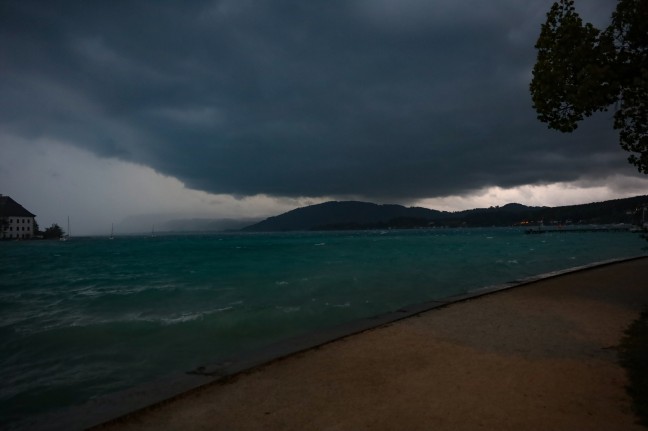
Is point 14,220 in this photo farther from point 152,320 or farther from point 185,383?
point 185,383

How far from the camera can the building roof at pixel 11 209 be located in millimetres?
124062

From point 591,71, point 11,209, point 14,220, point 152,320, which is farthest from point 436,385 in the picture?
point 11,209

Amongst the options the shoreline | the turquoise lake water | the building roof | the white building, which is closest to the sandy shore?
the shoreline

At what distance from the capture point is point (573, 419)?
3.94 m

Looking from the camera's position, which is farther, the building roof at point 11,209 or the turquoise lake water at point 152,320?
the building roof at point 11,209

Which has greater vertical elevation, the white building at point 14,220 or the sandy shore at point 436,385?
the white building at point 14,220

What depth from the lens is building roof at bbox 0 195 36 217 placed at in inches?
4884

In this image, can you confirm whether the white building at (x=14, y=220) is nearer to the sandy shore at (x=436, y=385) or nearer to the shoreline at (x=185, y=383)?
the shoreline at (x=185, y=383)

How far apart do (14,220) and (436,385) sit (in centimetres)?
15861

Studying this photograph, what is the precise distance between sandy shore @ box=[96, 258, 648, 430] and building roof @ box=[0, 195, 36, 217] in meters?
155

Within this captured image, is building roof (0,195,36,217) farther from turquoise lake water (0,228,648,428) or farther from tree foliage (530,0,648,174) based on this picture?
tree foliage (530,0,648,174)

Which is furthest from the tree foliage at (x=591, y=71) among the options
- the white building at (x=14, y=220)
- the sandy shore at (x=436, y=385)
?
the white building at (x=14, y=220)

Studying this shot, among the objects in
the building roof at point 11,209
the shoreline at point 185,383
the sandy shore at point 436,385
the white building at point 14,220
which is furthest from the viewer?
the building roof at point 11,209

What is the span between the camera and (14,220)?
124562mm
